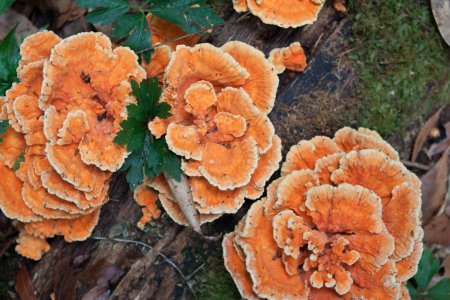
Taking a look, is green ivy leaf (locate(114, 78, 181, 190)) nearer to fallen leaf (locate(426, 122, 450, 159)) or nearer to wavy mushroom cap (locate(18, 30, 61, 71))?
wavy mushroom cap (locate(18, 30, 61, 71))

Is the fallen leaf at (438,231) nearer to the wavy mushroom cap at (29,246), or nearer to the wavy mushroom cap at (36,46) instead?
the wavy mushroom cap at (29,246)

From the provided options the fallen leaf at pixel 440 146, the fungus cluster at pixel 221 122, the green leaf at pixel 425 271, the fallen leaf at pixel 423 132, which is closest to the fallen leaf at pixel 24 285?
the fungus cluster at pixel 221 122

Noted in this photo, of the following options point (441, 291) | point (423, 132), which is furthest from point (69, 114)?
point (441, 291)

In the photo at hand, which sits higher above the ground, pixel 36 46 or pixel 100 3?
pixel 100 3

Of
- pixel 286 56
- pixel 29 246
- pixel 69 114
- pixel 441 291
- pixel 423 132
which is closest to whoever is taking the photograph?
pixel 69 114

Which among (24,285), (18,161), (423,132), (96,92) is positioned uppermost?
(96,92)

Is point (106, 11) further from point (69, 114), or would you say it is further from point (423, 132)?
point (423, 132)

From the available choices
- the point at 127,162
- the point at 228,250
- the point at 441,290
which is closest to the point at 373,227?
the point at 228,250
